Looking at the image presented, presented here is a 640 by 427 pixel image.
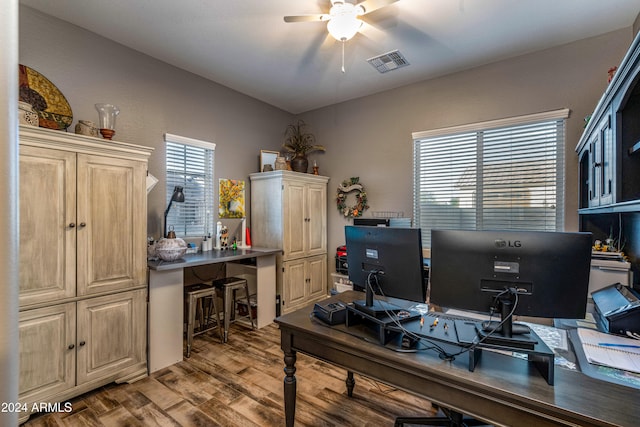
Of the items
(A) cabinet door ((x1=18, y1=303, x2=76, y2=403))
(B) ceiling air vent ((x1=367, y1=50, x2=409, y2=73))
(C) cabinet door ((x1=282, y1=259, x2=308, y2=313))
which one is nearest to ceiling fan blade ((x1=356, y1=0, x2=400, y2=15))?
(B) ceiling air vent ((x1=367, y1=50, x2=409, y2=73))

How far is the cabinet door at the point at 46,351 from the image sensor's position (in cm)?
195

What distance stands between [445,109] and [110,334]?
4.25 metres

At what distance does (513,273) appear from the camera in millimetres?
1200

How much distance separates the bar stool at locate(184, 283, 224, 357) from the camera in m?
2.93

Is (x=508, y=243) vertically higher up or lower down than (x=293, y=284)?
higher up

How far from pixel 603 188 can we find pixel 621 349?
1098mm

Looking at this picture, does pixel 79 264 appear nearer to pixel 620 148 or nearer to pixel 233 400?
pixel 233 400

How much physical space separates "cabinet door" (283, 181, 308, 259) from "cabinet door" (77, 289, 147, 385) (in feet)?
6.03

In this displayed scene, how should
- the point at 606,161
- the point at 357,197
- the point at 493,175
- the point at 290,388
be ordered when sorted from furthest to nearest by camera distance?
the point at 357,197, the point at 493,175, the point at 606,161, the point at 290,388

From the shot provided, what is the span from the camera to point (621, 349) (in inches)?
50.8

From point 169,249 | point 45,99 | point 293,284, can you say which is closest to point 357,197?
point 293,284

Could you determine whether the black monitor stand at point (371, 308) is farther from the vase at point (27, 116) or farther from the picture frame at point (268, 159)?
the picture frame at point (268, 159)

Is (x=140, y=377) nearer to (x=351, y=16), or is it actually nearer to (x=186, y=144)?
(x=186, y=144)

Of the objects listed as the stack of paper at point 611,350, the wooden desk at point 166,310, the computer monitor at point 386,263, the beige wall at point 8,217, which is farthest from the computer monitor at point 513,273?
the wooden desk at point 166,310
